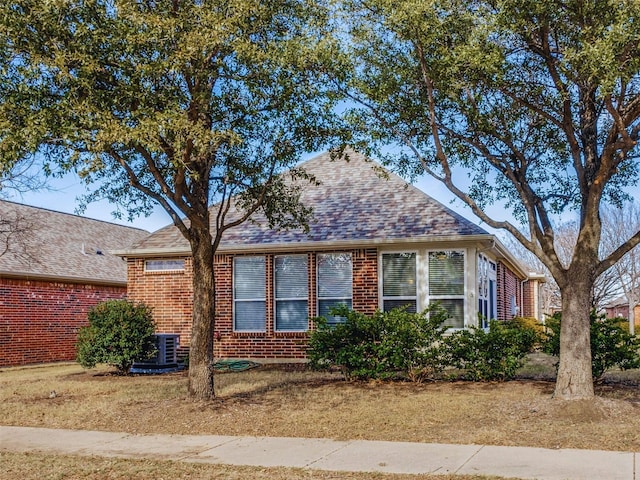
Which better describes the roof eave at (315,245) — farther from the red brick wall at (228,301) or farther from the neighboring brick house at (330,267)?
the red brick wall at (228,301)

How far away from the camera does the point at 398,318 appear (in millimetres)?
13664

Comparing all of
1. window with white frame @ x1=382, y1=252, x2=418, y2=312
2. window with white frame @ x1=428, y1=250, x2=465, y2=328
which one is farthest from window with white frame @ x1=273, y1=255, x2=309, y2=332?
window with white frame @ x1=428, y1=250, x2=465, y2=328

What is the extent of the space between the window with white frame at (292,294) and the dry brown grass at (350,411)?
3259 mm

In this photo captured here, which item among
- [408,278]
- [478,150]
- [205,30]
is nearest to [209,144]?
[205,30]

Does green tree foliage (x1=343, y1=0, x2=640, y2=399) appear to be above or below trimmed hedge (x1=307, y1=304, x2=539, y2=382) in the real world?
above

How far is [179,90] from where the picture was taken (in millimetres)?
10305

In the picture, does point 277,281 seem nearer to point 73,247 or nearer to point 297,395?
point 297,395

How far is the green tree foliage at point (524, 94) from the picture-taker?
944cm

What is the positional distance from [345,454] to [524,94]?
6.51m

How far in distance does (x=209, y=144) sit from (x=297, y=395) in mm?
4390

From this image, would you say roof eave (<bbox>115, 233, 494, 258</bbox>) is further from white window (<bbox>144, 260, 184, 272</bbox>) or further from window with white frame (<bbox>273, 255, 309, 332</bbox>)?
window with white frame (<bbox>273, 255, 309, 332</bbox>)

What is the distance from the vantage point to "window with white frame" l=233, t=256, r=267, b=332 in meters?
17.5

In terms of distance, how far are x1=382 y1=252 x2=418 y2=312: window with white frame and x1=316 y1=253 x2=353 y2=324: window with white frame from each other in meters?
0.83

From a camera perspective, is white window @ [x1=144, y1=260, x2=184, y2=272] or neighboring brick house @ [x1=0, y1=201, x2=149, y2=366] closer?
white window @ [x1=144, y1=260, x2=184, y2=272]
